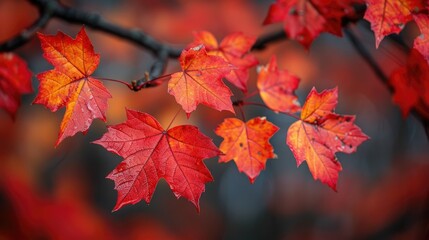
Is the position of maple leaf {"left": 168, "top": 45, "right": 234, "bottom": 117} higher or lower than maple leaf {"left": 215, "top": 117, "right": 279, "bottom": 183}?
higher

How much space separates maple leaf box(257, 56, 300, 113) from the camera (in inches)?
43.8

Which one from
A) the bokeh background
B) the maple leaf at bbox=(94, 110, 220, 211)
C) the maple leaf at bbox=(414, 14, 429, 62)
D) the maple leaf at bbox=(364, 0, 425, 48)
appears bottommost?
the bokeh background

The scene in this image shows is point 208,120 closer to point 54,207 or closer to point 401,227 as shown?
point 54,207

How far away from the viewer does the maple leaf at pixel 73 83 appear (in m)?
0.79

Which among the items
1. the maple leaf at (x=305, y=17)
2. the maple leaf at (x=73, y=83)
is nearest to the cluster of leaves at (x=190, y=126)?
the maple leaf at (x=73, y=83)

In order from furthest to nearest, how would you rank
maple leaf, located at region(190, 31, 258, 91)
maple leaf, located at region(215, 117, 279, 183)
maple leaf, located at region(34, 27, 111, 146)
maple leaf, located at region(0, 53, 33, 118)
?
maple leaf, located at region(0, 53, 33, 118), maple leaf, located at region(190, 31, 258, 91), maple leaf, located at region(215, 117, 279, 183), maple leaf, located at region(34, 27, 111, 146)

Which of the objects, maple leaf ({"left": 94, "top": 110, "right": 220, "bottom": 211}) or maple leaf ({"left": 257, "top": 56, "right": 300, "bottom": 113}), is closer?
maple leaf ({"left": 94, "top": 110, "right": 220, "bottom": 211})

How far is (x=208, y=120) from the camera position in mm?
2920

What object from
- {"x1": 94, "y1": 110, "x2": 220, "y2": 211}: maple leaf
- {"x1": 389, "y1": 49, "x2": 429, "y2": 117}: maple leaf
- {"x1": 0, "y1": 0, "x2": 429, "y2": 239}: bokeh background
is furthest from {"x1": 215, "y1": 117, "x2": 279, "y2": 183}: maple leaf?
{"x1": 0, "y1": 0, "x2": 429, "y2": 239}: bokeh background

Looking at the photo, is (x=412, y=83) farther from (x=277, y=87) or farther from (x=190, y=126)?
(x=190, y=126)

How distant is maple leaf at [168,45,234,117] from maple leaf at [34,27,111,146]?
5.6 inches

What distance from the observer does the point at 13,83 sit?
47.5 inches

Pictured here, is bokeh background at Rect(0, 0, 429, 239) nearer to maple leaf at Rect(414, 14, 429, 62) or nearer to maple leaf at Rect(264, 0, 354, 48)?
maple leaf at Rect(264, 0, 354, 48)

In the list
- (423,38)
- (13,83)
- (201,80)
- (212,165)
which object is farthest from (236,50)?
(212,165)
